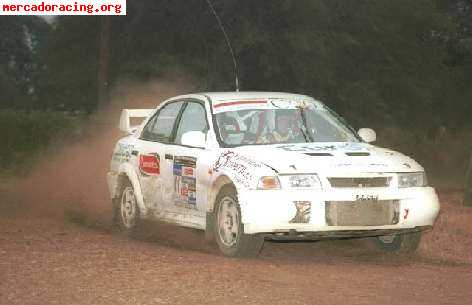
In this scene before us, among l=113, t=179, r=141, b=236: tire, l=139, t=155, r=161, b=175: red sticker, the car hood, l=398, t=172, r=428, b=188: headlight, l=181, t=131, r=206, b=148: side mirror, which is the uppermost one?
l=181, t=131, r=206, b=148: side mirror

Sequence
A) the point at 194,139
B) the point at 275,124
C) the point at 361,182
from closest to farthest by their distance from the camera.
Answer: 1. the point at 361,182
2. the point at 194,139
3. the point at 275,124

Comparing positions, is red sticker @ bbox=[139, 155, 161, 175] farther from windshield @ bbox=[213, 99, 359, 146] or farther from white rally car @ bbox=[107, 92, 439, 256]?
windshield @ bbox=[213, 99, 359, 146]

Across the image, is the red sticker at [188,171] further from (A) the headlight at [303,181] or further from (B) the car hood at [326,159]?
(A) the headlight at [303,181]

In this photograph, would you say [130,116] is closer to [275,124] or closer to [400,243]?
[275,124]

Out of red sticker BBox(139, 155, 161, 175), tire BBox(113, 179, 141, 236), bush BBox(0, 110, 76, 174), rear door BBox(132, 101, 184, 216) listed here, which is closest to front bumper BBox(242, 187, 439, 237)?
rear door BBox(132, 101, 184, 216)

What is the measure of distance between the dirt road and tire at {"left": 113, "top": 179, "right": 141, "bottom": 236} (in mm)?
262

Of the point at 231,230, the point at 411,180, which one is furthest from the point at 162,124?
the point at 411,180

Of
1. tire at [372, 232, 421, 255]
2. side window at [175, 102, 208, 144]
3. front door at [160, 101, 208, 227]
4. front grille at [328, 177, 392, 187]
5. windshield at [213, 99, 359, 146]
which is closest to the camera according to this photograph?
front grille at [328, 177, 392, 187]

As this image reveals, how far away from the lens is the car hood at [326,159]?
9.63 metres

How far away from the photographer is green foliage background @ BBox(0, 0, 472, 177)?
36.0m

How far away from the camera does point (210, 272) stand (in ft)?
28.0

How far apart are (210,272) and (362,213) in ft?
5.76

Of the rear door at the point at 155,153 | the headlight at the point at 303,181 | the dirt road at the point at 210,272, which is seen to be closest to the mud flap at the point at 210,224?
the dirt road at the point at 210,272

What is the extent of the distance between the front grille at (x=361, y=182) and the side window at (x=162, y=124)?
101 inches
